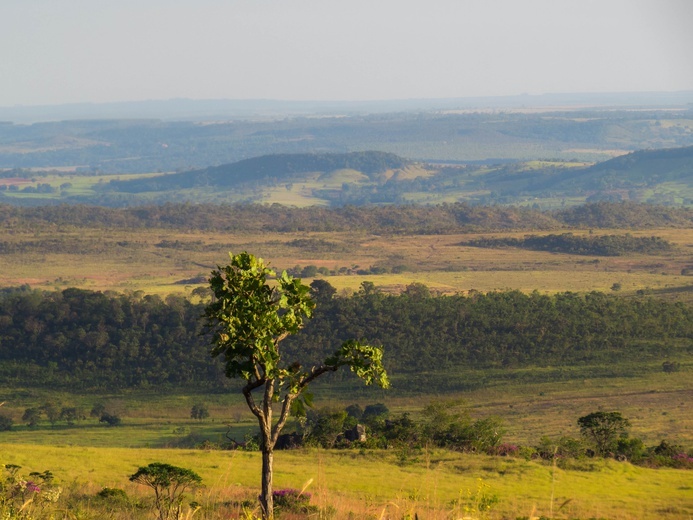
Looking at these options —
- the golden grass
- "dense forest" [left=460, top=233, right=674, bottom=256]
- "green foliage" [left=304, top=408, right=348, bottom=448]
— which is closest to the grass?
"green foliage" [left=304, top=408, right=348, bottom=448]

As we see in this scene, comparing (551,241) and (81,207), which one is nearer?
(551,241)

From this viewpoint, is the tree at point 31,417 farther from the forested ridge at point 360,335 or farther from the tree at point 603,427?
the tree at point 603,427

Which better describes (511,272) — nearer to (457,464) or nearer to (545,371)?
(545,371)

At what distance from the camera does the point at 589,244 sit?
115562 millimetres

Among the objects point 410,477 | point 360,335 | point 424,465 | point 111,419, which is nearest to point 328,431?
point 424,465

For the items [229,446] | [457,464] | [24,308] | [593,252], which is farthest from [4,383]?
[593,252]

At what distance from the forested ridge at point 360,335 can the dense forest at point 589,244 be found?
136 feet

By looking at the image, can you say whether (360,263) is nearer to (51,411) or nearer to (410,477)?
(51,411)

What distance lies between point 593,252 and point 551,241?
6.82 meters

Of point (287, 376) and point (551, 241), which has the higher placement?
point (287, 376)

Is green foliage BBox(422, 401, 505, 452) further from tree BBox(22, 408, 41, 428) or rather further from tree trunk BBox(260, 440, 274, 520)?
tree BBox(22, 408, 41, 428)

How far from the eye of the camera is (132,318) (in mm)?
68500

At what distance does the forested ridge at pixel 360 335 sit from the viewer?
6081cm

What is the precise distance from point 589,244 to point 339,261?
101ft
